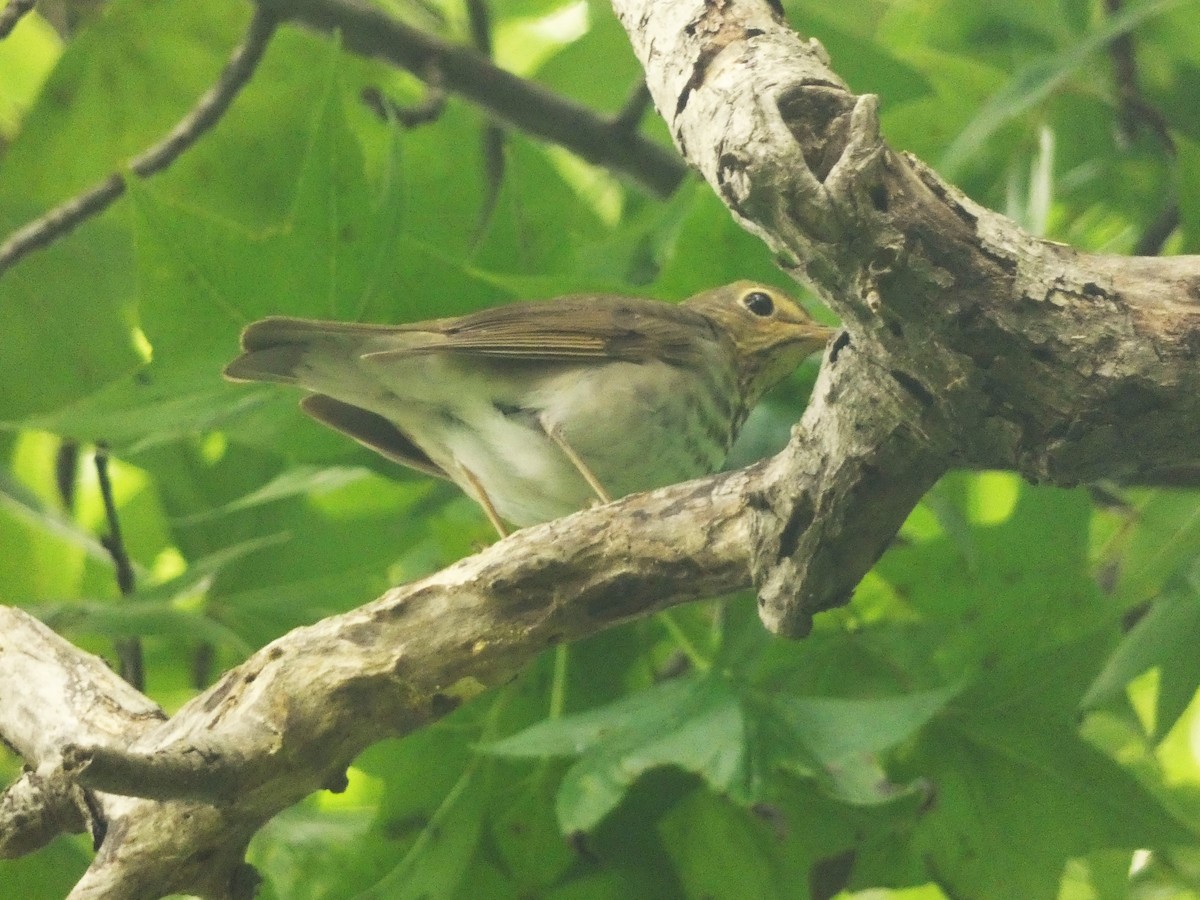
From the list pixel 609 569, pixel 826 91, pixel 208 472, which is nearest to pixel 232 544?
pixel 208 472

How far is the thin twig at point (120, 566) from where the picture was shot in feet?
11.0

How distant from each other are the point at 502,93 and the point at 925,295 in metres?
2.78

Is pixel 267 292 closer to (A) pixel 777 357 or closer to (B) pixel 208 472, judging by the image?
(B) pixel 208 472

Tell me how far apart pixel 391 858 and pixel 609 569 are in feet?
4.47

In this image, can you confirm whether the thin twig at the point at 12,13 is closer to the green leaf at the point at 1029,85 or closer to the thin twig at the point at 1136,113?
the green leaf at the point at 1029,85

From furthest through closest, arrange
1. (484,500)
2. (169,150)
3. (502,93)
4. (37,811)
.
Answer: (502,93)
(169,150)
(484,500)
(37,811)

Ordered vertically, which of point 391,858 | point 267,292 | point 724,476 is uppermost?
point 267,292

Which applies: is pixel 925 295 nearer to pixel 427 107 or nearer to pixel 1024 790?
pixel 1024 790

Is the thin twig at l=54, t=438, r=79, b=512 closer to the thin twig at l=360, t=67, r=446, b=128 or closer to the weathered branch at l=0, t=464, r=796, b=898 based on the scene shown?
the thin twig at l=360, t=67, r=446, b=128

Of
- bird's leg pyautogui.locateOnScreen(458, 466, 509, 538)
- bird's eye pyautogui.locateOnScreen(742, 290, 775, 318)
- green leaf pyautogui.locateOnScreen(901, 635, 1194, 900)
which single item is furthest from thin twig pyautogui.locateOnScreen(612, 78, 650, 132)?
green leaf pyautogui.locateOnScreen(901, 635, 1194, 900)

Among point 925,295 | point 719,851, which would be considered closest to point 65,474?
point 719,851

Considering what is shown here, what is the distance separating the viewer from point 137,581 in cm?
376

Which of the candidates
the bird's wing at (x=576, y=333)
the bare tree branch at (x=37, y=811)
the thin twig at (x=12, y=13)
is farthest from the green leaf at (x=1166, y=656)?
the thin twig at (x=12, y=13)

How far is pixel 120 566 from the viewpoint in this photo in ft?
11.3
